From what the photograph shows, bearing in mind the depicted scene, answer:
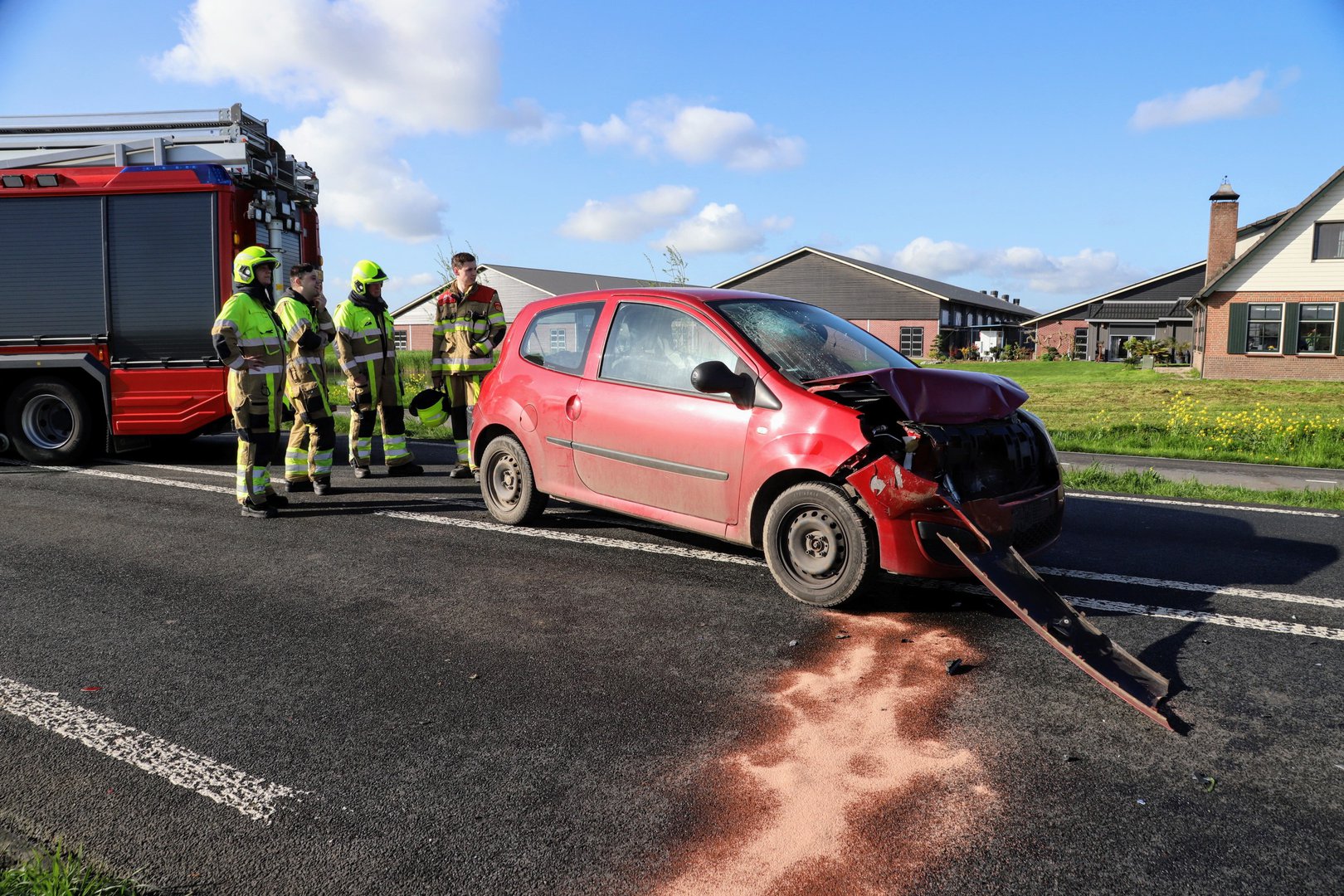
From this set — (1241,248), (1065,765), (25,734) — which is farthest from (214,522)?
(1241,248)

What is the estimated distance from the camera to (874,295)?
5938cm

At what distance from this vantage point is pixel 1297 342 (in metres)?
32.2

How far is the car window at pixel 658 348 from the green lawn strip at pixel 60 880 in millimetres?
3574

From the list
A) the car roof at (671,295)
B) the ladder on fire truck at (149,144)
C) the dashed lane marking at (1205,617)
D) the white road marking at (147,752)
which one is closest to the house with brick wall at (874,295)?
the ladder on fire truck at (149,144)

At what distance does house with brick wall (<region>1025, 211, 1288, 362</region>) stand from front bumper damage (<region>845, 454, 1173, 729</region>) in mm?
50959

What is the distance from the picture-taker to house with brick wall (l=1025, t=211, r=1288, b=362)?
5197 cm

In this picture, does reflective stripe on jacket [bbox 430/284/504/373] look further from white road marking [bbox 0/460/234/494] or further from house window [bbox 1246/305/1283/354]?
house window [bbox 1246/305/1283/354]

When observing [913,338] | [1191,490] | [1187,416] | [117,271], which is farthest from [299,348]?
[913,338]

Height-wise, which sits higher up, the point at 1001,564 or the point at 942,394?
the point at 942,394

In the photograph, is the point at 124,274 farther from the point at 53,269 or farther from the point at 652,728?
the point at 652,728

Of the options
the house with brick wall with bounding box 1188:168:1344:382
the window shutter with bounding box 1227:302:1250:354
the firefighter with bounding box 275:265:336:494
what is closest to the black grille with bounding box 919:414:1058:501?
the firefighter with bounding box 275:265:336:494

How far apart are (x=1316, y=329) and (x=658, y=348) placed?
34727 millimetres

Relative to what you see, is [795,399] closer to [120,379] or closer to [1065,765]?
[1065,765]

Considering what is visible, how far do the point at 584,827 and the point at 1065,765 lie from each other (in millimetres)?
1614
